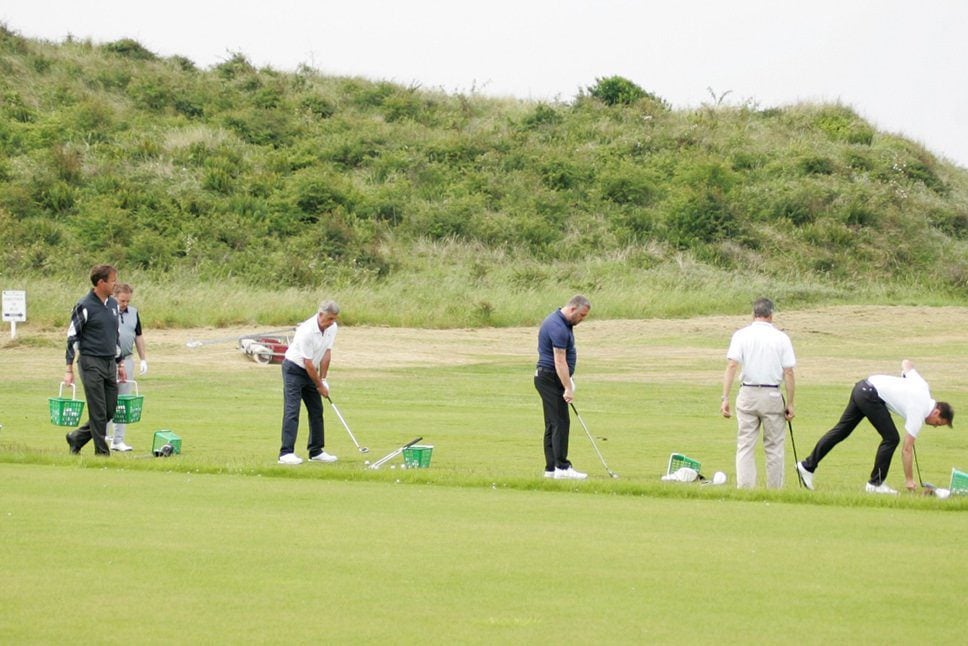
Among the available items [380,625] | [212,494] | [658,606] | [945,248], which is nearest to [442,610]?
[380,625]

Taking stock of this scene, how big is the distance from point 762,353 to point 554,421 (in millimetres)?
2350

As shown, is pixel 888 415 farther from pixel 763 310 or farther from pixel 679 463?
pixel 679 463

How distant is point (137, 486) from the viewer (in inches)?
516

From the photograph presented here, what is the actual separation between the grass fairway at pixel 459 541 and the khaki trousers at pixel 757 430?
0.45m

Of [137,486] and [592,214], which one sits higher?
[592,214]

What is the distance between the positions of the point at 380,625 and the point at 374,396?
20590 mm

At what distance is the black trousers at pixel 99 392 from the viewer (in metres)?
15.8

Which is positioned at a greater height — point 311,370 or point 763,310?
point 763,310

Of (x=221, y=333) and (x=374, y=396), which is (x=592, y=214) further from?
(x=374, y=396)

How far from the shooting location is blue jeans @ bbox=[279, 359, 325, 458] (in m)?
16.5

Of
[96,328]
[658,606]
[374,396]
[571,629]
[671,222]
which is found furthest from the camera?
[671,222]

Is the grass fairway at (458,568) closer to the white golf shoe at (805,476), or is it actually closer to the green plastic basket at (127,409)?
the white golf shoe at (805,476)

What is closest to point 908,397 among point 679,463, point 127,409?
point 679,463

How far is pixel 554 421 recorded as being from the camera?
15438mm
